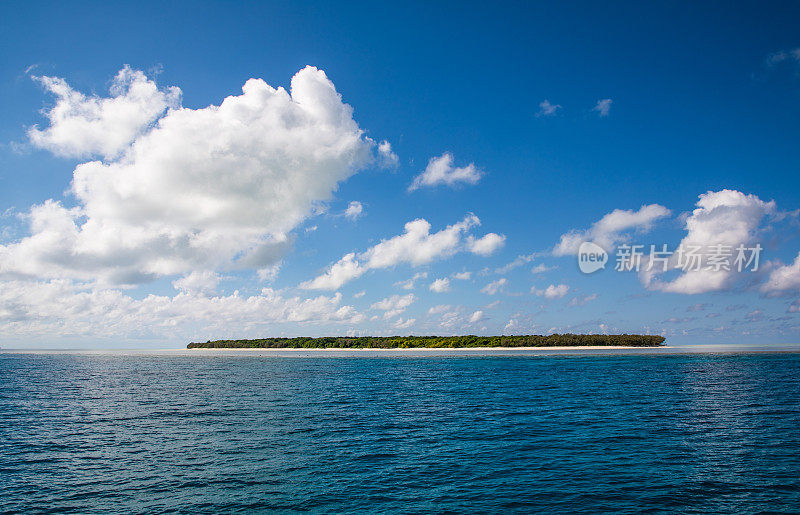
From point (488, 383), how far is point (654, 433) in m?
36.3

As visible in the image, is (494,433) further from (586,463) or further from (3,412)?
(3,412)

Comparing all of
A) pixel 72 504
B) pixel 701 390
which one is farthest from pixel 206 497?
pixel 701 390

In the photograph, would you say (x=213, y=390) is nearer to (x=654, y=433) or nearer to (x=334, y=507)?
(x=334, y=507)

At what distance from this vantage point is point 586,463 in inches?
1006

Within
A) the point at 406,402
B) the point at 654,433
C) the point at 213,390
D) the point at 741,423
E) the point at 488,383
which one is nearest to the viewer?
the point at 654,433

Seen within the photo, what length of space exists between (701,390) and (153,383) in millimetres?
81032

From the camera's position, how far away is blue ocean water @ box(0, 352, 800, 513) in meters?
20.3

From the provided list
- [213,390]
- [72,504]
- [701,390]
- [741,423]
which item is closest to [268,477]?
[72,504]

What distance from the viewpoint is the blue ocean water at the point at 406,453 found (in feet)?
Answer: 66.7

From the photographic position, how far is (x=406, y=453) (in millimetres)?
28125

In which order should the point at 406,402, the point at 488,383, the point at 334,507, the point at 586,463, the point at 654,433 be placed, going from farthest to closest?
the point at 488,383 → the point at 406,402 → the point at 654,433 → the point at 586,463 → the point at 334,507

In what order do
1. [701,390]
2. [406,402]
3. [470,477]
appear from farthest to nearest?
[701,390], [406,402], [470,477]

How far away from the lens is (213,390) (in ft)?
204

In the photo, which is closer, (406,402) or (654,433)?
(654,433)
